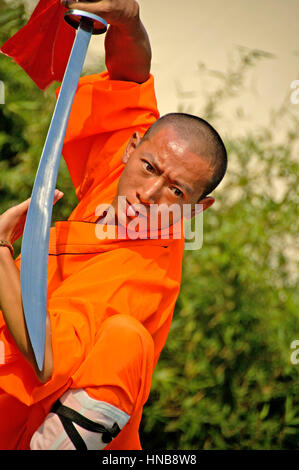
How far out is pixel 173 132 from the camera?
114cm

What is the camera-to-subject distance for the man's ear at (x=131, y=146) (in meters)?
1.22

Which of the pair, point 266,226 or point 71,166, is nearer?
point 71,166

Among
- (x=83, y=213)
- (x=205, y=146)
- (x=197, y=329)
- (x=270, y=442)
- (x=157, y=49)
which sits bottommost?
(x=270, y=442)

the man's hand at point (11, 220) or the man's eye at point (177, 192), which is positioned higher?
the man's eye at point (177, 192)

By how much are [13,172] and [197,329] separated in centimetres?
84

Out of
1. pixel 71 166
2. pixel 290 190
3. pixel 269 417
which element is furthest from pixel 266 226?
pixel 71 166

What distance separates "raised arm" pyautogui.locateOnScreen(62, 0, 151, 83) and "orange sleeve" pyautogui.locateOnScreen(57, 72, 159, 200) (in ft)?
0.08

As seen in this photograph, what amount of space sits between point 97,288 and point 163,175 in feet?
0.79

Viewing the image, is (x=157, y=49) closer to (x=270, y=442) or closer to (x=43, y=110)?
(x=43, y=110)

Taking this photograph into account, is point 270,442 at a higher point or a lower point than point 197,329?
lower

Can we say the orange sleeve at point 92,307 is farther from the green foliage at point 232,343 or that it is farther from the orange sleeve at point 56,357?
the green foliage at point 232,343

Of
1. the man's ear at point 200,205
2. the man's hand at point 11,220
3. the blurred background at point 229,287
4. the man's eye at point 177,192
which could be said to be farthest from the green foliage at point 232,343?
the man's hand at point 11,220
